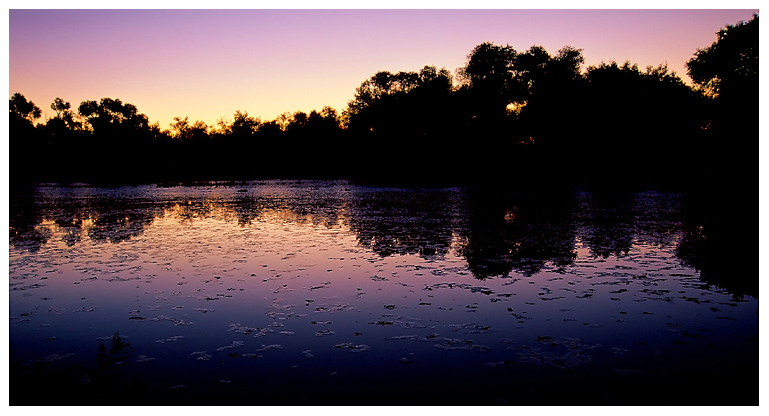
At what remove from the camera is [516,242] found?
18781mm

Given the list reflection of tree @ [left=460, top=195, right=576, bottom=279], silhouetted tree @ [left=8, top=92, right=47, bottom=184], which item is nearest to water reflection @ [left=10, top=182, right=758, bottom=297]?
reflection of tree @ [left=460, top=195, right=576, bottom=279]

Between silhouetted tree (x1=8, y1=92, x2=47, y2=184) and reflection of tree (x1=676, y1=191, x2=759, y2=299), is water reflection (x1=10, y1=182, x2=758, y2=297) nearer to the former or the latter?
reflection of tree (x1=676, y1=191, x2=759, y2=299)

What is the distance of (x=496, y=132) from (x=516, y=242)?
2548 inches

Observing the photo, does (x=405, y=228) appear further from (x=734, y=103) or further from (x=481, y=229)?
(x=734, y=103)

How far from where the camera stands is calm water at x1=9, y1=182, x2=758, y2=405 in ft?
22.1

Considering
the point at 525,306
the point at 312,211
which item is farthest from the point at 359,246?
the point at 312,211

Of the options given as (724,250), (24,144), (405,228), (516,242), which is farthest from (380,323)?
(24,144)

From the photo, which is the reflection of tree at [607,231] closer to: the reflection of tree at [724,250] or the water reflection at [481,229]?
the water reflection at [481,229]

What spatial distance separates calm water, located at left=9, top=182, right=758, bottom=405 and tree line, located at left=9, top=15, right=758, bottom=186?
46.4 meters

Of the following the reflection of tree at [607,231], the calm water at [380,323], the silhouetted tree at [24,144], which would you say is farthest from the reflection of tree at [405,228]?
the silhouetted tree at [24,144]

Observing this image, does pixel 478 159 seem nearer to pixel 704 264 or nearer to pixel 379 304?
pixel 704 264

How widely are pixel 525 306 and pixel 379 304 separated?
3246 mm

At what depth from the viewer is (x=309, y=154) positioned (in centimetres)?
13662

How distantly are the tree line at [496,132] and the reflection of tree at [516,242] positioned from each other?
115ft
